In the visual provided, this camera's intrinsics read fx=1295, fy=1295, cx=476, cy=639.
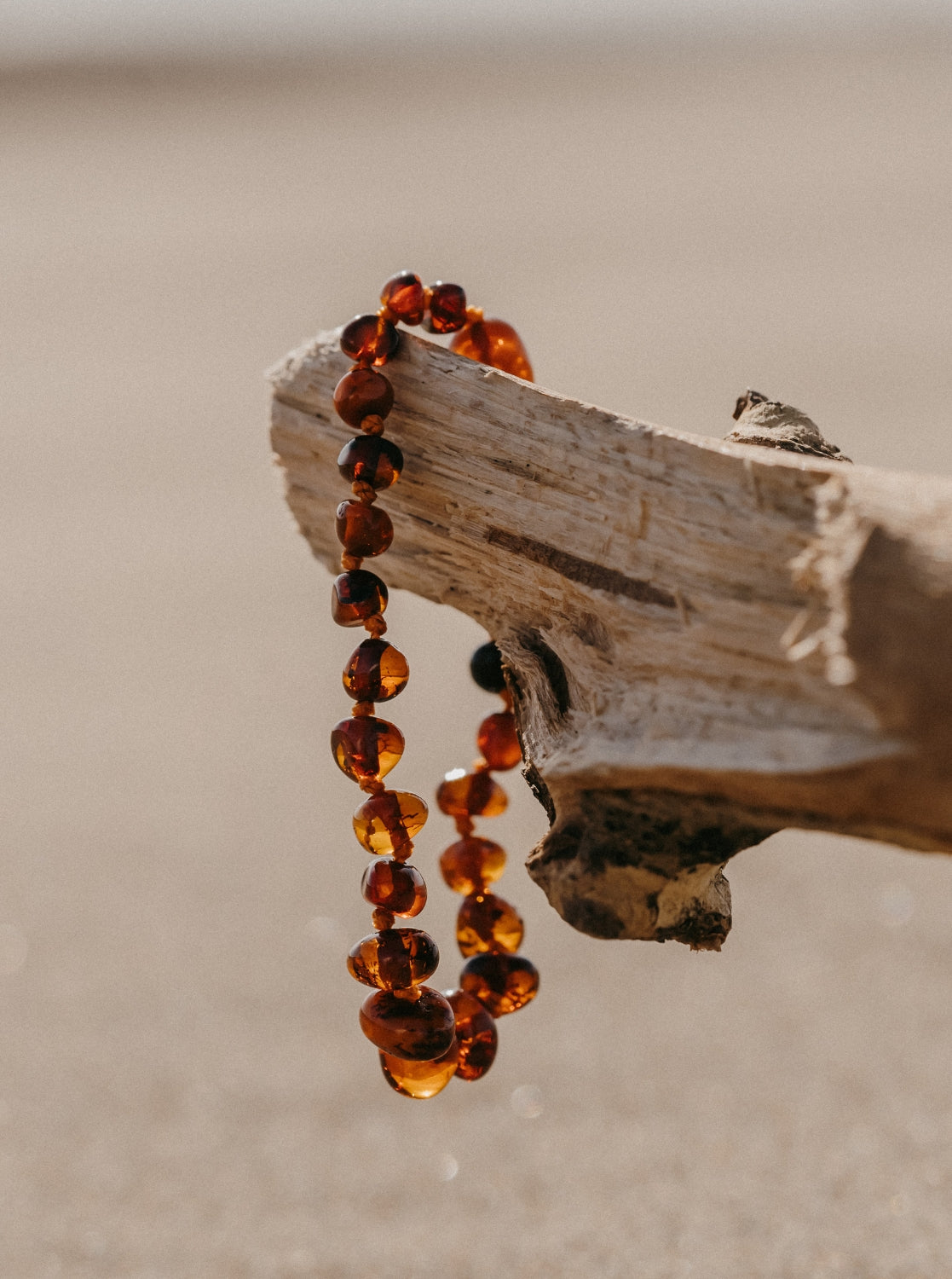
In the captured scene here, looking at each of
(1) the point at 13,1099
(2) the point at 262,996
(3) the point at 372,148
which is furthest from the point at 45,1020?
(3) the point at 372,148

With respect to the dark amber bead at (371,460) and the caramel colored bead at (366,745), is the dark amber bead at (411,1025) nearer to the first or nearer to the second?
the caramel colored bead at (366,745)

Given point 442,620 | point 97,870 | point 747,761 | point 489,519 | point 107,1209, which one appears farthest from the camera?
point 442,620

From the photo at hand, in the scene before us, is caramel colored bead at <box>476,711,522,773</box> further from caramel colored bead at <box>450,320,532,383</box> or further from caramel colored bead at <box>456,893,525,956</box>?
caramel colored bead at <box>450,320,532,383</box>

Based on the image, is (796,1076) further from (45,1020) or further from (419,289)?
(419,289)

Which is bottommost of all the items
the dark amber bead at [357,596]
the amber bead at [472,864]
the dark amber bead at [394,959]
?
the dark amber bead at [394,959]

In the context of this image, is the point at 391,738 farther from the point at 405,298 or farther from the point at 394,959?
the point at 405,298

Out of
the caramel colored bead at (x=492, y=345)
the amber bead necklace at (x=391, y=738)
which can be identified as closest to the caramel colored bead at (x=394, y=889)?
the amber bead necklace at (x=391, y=738)
